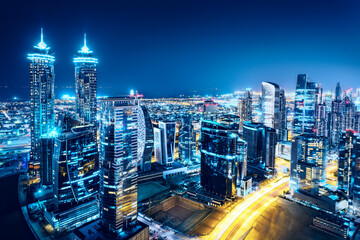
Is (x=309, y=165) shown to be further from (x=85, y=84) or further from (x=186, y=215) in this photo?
(x=85, y=84)

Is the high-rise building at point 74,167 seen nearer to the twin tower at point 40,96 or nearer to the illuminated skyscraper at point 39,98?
the twin tower at point 40,96

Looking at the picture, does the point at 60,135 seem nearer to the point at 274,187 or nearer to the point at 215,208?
the point at 215,208

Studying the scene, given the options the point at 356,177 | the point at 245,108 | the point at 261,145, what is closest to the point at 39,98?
the point at 261,145

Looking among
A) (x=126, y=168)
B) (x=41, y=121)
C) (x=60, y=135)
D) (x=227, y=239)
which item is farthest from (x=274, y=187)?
(x=41, y=121)

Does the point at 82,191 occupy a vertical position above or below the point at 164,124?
below

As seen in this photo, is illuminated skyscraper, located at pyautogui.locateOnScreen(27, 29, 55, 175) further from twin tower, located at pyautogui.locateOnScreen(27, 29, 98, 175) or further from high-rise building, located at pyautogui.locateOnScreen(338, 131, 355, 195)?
high-rise building, located at pyautogui.locateOnScreen(338, 131, 355, 195)
